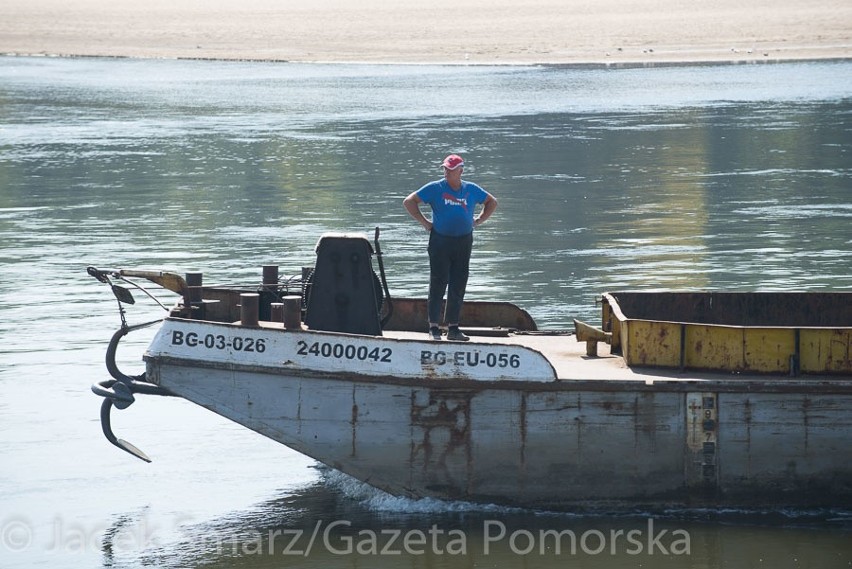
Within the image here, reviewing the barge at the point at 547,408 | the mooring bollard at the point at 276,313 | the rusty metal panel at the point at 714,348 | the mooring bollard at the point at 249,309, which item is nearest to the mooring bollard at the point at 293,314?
the barge at the point at 547,408

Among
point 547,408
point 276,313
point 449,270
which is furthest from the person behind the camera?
point 276,313

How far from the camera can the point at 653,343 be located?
11.7m

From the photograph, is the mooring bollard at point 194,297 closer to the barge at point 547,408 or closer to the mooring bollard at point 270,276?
the mooring bollard at point 270,276

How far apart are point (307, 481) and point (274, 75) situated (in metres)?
56.5

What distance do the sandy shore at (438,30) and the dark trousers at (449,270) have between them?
57553mm

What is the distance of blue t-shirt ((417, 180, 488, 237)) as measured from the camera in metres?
11.8

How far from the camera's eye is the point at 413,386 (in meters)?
11.2

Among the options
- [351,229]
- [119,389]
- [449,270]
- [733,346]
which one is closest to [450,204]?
[449,270]

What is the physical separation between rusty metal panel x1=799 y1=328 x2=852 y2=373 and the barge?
0.4 inches

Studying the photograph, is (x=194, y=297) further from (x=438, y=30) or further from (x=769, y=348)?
(x=438, y=30)

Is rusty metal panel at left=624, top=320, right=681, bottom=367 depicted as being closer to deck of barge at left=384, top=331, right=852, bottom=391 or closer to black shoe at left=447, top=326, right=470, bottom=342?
deck of barge at left=384, top=331, right=852, bottom=391

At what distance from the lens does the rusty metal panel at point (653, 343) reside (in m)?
11.6

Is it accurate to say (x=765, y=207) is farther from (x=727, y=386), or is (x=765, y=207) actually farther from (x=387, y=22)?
(x=387, y=22)

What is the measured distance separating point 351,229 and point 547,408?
45.7ft
